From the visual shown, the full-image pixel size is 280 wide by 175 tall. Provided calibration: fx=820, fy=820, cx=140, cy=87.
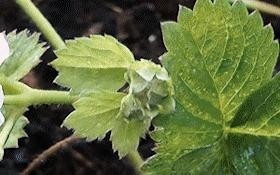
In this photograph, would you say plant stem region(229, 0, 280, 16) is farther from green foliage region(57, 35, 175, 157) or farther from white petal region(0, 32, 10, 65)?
white petal region(0, 32, 10, 65)

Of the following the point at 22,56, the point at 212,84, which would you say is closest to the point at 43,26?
the point at 22,56

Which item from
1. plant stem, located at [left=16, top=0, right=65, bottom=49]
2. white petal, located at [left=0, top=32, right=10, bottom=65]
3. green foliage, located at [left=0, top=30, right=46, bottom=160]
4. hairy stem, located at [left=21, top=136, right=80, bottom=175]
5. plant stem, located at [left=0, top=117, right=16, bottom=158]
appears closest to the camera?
white petal, located at [left=0, top=32, right=10, bottom=65]

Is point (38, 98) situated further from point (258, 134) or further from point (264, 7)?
point (264, 7)

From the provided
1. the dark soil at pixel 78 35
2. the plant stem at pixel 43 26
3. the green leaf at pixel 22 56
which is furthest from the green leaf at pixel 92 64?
the dark soil at pixel 78 35

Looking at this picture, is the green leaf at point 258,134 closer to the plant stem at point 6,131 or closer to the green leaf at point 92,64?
the green leaf at point 92,64

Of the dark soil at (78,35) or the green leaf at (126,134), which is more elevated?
the green leaf at (126,134)

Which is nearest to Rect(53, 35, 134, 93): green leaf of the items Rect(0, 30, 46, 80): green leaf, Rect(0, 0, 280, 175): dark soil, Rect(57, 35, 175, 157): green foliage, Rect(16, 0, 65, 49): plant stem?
Rect(57, 35, 175, 157): green foliage
